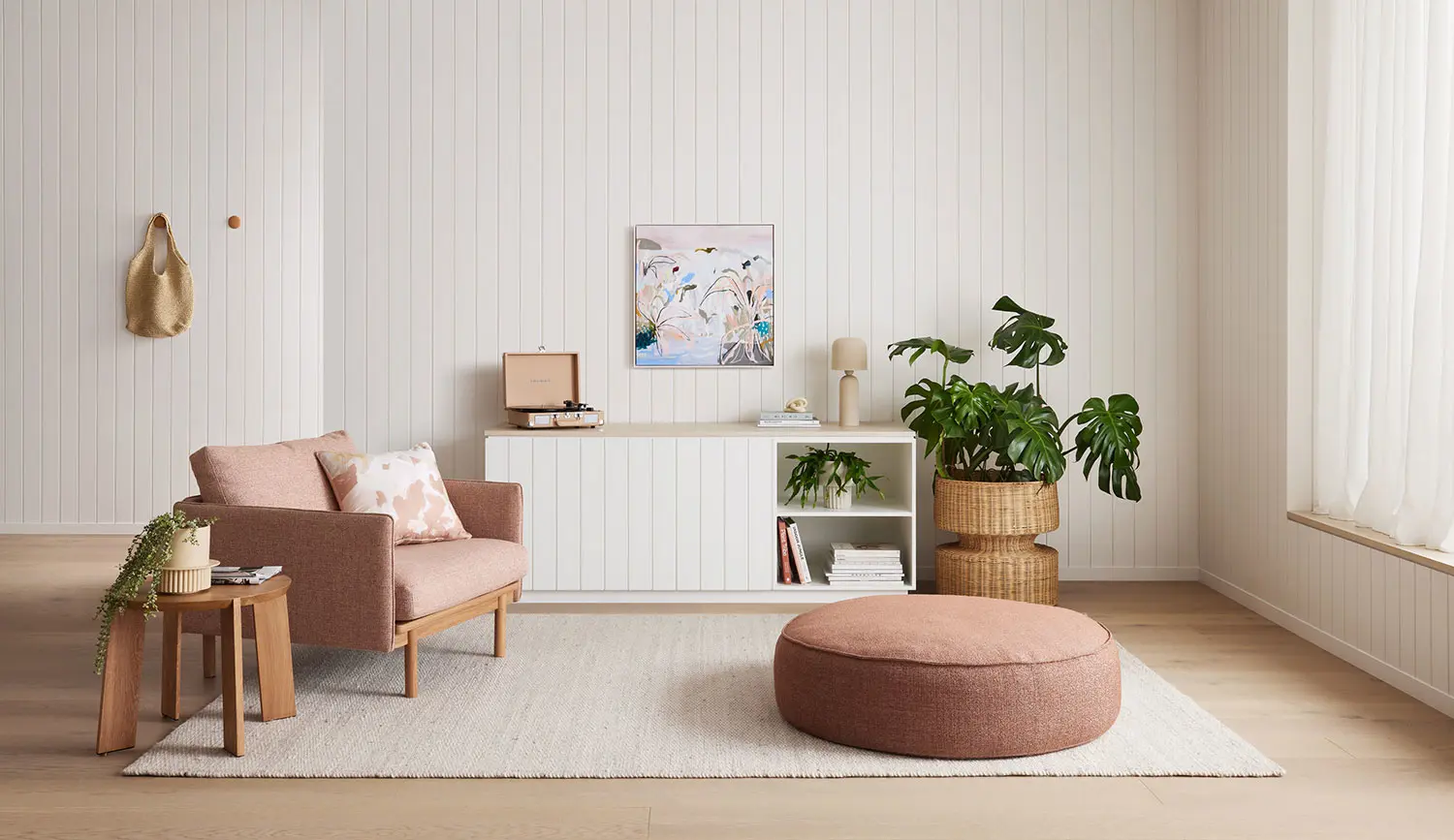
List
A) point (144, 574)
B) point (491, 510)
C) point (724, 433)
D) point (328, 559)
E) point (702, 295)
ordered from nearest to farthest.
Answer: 1. point (144, 574)
2. point (328, 559)
3. point (491, 510)
4. point (724, 433)
5. point (702, 295)

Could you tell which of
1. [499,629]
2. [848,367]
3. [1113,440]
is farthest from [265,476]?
[1113,440]

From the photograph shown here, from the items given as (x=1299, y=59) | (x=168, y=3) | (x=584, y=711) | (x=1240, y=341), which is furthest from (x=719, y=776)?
(x=168, y=3)

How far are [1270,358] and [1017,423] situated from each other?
975 millimetres

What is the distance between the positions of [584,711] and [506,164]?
268cm

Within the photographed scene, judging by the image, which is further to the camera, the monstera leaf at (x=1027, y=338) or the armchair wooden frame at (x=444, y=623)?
the monstera leaf at (x=1027, y=338)

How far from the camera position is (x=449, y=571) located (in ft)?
10.4

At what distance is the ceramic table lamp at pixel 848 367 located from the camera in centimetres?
452

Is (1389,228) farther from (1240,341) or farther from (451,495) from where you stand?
(451,495)

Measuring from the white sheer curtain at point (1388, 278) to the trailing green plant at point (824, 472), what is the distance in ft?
5.51

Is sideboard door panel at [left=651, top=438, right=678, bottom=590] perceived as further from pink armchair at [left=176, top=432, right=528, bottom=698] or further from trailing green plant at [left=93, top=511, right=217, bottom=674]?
trailing green plant at [left=93, top=511, right=217, bottom=674]

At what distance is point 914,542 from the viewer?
14.3 ft

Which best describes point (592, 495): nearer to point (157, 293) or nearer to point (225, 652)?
point (225, 652)

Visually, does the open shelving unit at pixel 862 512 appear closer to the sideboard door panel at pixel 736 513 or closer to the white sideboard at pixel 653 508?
the white sideboard at pixel 653 508

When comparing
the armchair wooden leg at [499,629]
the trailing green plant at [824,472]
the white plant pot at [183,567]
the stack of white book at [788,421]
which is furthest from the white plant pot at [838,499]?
the white plant pot at [183,567]
